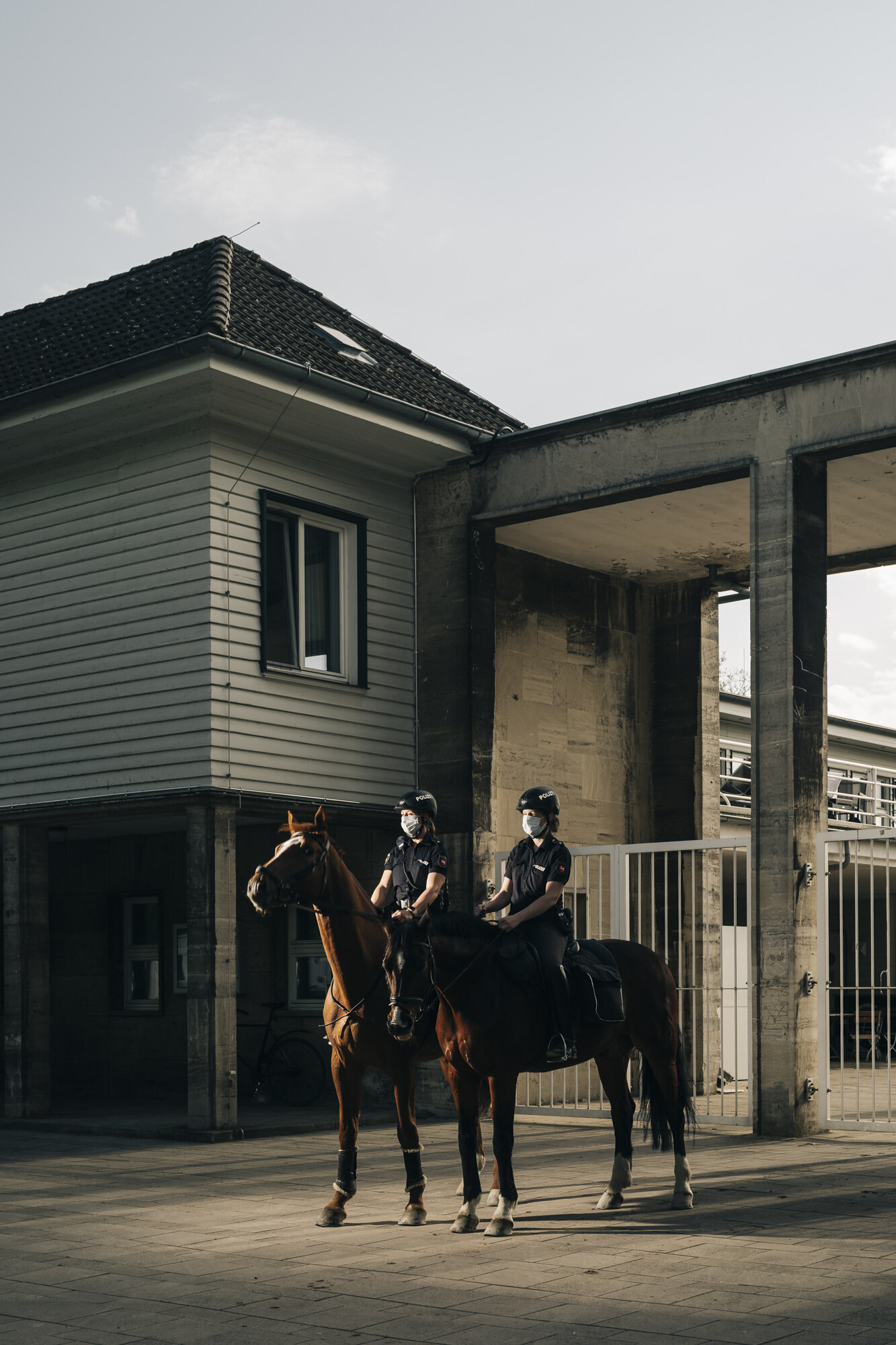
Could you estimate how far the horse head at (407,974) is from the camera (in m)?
8.22

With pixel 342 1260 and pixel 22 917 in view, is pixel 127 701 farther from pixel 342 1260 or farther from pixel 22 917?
pixel 342 1260

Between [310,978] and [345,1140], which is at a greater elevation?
[345,1140]

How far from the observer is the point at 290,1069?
17.2 meters

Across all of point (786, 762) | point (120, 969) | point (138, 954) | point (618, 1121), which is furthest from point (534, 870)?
point (120, 969)

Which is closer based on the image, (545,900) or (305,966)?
(545,900)

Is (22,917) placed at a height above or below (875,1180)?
above

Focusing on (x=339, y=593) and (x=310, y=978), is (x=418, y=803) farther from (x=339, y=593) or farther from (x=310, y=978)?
(x=310, y=978)

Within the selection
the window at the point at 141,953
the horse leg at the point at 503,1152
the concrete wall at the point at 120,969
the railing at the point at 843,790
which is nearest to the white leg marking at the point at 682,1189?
the horse leg at the point at 503,1152

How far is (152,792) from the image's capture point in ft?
47.9

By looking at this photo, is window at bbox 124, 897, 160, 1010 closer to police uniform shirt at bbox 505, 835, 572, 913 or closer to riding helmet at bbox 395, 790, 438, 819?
riding helmet at bbox 395, 790, 438, 819

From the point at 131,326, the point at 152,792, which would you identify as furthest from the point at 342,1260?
the point at 131,326

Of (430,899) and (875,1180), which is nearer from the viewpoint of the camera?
(430,899)

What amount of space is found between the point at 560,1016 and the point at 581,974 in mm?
409

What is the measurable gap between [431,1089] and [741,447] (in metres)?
7.16
